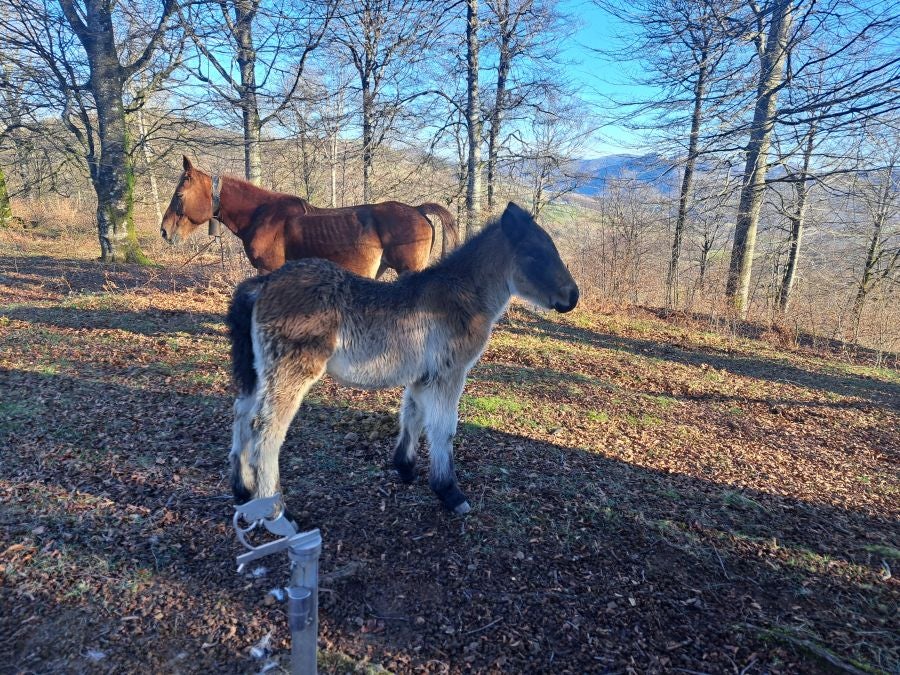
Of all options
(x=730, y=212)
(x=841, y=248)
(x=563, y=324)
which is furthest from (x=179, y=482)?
(x=841, y=248)

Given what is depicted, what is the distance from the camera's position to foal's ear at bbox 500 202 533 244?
4.05 m

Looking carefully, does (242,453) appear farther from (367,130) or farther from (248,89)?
(367,130)

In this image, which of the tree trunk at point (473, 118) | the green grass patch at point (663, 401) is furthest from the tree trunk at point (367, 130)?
the green grass patch at point (663, 401)

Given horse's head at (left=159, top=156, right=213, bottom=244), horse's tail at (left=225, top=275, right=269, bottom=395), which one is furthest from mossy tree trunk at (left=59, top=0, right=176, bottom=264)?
horse's tail at (left=225, top=275, right=269, bottom=395)

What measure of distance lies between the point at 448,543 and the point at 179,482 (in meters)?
2.37

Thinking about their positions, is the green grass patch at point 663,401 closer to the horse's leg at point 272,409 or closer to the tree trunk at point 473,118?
the horse's leg at point 272,409

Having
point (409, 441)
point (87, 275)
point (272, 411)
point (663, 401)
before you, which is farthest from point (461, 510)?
point (87, 275)

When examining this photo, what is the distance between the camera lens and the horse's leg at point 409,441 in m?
4.25

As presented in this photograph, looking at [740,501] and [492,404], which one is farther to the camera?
[492,404]

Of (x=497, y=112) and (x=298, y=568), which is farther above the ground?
(x=497, y=112)

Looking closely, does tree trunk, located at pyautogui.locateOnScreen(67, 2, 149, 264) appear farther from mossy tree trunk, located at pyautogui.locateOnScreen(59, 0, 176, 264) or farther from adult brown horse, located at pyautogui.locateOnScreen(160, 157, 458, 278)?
adult brown horse, located at pyautogui.locateOnScreen(160, 157, 458, 278)

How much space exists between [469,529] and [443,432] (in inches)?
30.8

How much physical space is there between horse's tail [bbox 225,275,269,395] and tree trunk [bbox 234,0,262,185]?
8.99 metres

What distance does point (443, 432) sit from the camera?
393cm
